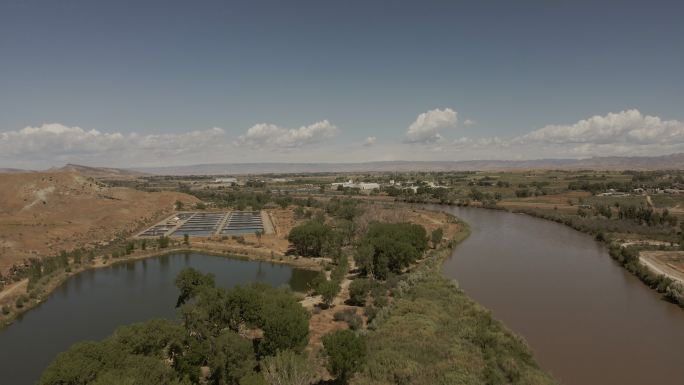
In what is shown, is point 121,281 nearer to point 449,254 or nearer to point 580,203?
point 449,254

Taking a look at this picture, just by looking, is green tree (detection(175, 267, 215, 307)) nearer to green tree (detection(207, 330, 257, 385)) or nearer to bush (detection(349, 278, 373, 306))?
green tree (detection(207, 330, 257, 385))

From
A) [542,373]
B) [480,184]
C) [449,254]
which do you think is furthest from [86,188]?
[480,184]

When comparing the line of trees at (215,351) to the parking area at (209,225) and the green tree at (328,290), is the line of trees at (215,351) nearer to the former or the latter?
the green tree at (328,290)

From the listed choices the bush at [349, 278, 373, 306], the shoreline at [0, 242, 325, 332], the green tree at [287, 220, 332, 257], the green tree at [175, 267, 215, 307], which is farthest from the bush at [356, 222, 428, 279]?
the green tree at [175, 267, 215, 307]

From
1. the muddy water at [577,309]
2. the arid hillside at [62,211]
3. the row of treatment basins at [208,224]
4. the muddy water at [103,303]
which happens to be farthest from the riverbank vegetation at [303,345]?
the row of treatment basins at [208,224]

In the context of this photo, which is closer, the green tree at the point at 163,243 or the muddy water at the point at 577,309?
the muddy water at the point at 577,309
